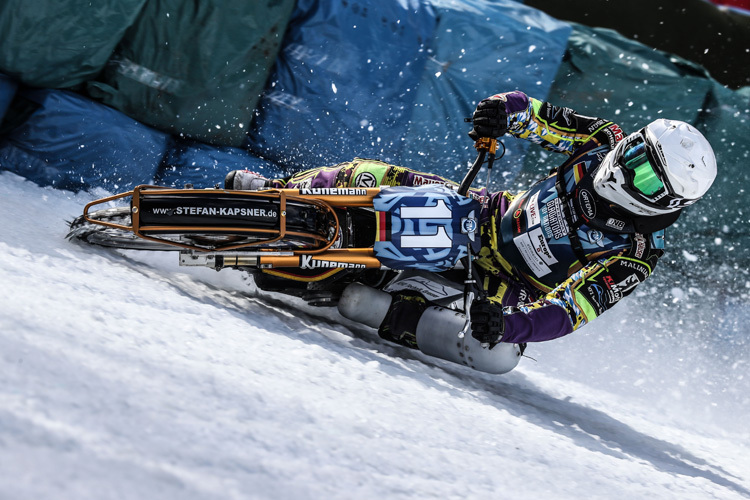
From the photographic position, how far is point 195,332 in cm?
194

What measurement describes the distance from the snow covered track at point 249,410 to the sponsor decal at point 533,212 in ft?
2.45

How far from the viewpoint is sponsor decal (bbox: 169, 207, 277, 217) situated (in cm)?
236

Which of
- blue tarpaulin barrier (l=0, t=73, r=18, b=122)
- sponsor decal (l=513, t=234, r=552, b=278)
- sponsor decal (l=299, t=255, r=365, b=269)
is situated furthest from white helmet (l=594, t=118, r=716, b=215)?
blue tarpaulin barrier (l=0, t=73, r=18, b=122)

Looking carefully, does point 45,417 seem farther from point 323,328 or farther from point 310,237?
point 323,328

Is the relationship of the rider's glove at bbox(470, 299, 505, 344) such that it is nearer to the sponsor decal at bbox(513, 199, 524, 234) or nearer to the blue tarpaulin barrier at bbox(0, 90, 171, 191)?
the sponsor decal at bbox(513, 199, 524, 234)

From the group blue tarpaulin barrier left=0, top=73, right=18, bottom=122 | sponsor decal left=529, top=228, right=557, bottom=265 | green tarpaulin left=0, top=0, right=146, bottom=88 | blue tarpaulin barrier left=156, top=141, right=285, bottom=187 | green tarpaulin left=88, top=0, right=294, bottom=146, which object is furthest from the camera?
blue tarpaulin barrier left=156, top=141, right=285, bottom=187

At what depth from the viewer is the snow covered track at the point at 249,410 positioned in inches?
44.7

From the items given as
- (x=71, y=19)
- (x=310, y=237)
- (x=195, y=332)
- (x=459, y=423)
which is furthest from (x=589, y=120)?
(x=71, y=19)

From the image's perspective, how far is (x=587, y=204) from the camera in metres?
2.55

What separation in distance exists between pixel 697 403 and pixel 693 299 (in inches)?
40.0

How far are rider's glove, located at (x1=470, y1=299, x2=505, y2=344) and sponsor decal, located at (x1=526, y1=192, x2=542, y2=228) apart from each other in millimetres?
503

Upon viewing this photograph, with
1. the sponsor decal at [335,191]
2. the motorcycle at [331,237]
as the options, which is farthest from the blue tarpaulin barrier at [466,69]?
the sponsor decal at [335,191]

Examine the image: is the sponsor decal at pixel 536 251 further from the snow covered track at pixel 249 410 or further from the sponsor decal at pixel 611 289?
the snow covered track at pixel 249 410

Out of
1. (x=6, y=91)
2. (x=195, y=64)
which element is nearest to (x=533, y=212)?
(x=195, y=64)
